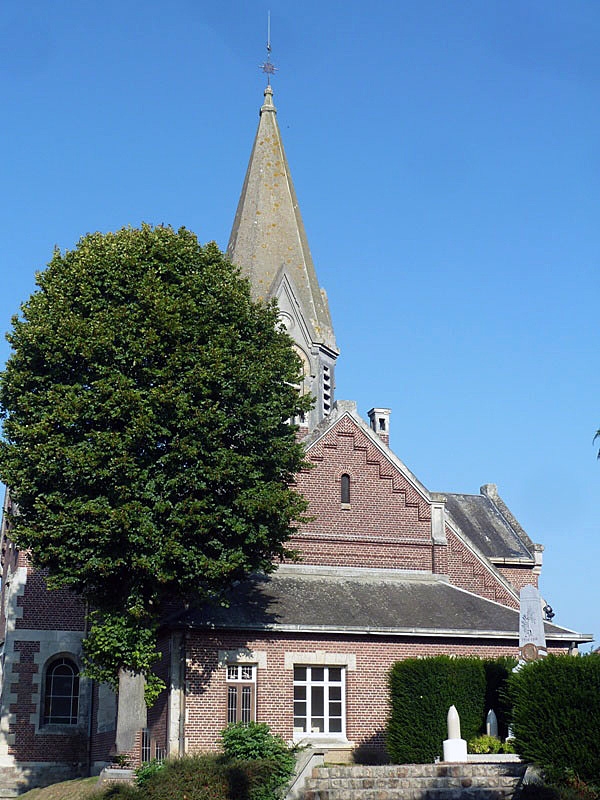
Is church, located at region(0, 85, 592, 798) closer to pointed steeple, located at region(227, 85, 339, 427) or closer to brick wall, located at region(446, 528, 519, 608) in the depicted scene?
brick wall, located at region(446, 528, 519, 608)

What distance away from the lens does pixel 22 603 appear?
38.1 metres

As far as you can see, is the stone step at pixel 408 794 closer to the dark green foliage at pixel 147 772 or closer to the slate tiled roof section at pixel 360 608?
the dark green foliage at pixel 147 772

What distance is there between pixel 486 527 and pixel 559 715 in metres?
23.7

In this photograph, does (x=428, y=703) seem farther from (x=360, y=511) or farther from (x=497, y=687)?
(x=360, y=511)

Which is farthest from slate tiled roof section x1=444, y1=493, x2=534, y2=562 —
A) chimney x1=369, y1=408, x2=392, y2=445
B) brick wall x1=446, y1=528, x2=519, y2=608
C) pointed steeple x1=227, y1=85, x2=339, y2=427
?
pointed steeple x1=227, y1=85, x2=339, y2=427

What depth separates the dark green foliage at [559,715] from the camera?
19.7m

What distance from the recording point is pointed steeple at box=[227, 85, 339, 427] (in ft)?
154

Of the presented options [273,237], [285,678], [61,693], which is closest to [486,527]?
[285,678]

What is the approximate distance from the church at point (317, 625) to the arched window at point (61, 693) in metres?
0.04

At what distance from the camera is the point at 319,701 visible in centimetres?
3111

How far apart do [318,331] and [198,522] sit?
2124 centimetres

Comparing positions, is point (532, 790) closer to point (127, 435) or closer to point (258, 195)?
point (127, 435)

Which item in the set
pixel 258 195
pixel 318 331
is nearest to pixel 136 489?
pixel 318 331

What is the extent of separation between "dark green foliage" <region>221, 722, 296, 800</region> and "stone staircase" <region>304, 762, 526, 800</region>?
0.59 meters
